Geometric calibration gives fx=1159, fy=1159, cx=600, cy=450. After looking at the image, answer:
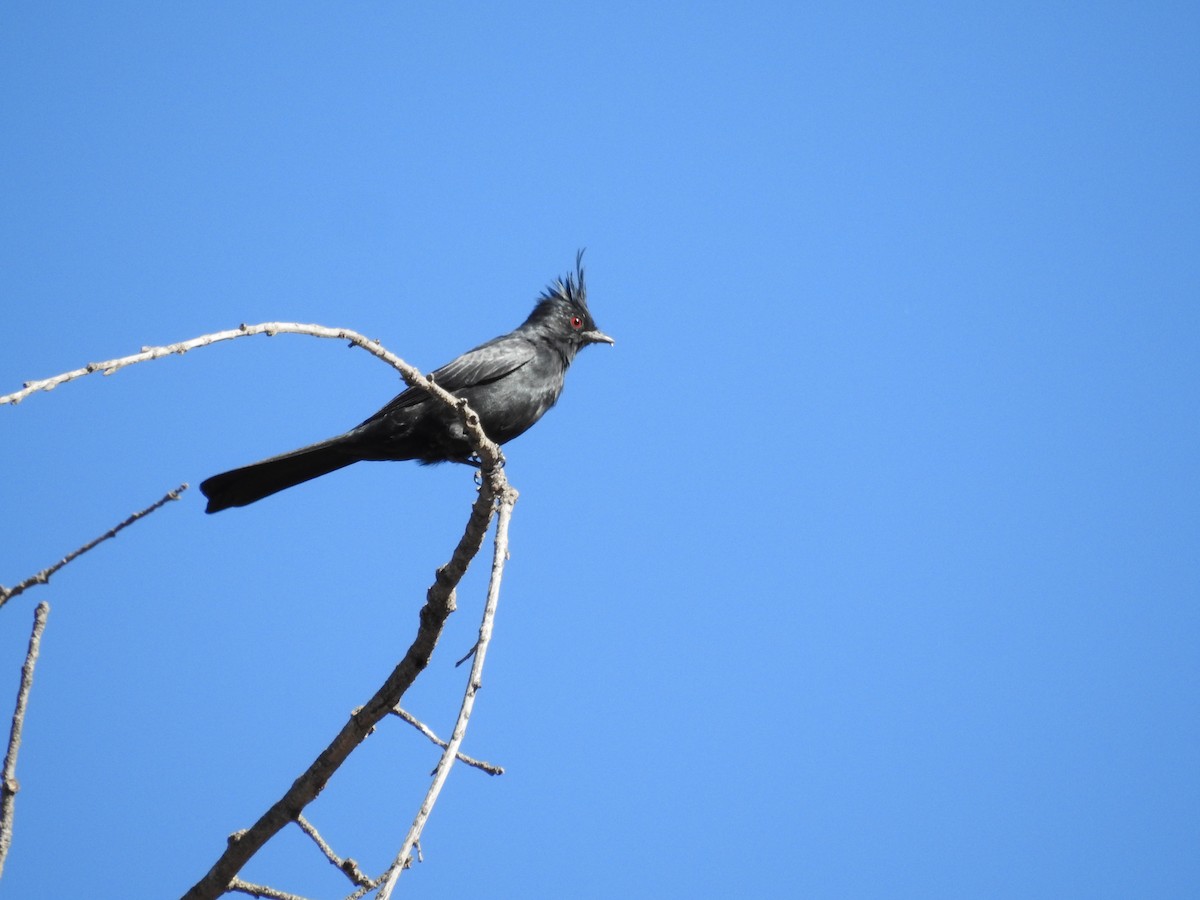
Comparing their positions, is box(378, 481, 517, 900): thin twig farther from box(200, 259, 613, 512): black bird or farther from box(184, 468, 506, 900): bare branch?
box(200, 259, 613, 512): black bird

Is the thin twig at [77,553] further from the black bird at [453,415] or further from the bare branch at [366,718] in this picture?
the black bird at [453,415]

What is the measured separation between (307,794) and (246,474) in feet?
10.4

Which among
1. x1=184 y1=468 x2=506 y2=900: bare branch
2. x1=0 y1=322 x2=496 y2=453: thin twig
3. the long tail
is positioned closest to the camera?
x1=0 y1=322 x2=496 y2=453: thin twig

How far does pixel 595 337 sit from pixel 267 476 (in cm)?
316

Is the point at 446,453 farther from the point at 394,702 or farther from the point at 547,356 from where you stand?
the point at 394,702

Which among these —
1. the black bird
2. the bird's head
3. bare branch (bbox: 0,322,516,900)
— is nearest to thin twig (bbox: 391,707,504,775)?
bare branch (bbox: 0,322,516,900)

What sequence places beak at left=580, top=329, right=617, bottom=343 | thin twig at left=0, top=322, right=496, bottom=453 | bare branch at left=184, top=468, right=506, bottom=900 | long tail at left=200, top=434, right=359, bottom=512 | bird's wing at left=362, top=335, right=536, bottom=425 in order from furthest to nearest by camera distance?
beak at left=580, top=329, right=617, bottom=343 < bird's wing at left=362, top=335, right=536, bottom=425 < long tail at left=200, top=434, right=359, bottom=512 < bare branch at left=184, top=468, right=506, bottom=900 < thin twig at left=0, top=322, right=496, bottom=453

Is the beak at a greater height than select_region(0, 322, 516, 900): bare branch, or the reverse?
the beak

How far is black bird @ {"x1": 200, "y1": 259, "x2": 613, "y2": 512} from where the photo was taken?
24.0 feet

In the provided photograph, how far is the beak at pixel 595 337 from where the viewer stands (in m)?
9.41

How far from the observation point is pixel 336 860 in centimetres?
439

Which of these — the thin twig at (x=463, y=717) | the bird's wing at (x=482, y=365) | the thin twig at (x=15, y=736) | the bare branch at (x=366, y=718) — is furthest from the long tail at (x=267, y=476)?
the thin twig at (x=15, y=736)

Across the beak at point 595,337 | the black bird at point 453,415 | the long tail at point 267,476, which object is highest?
the beak at point 595,337

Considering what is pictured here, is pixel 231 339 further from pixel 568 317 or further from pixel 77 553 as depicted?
pixel 568 317
